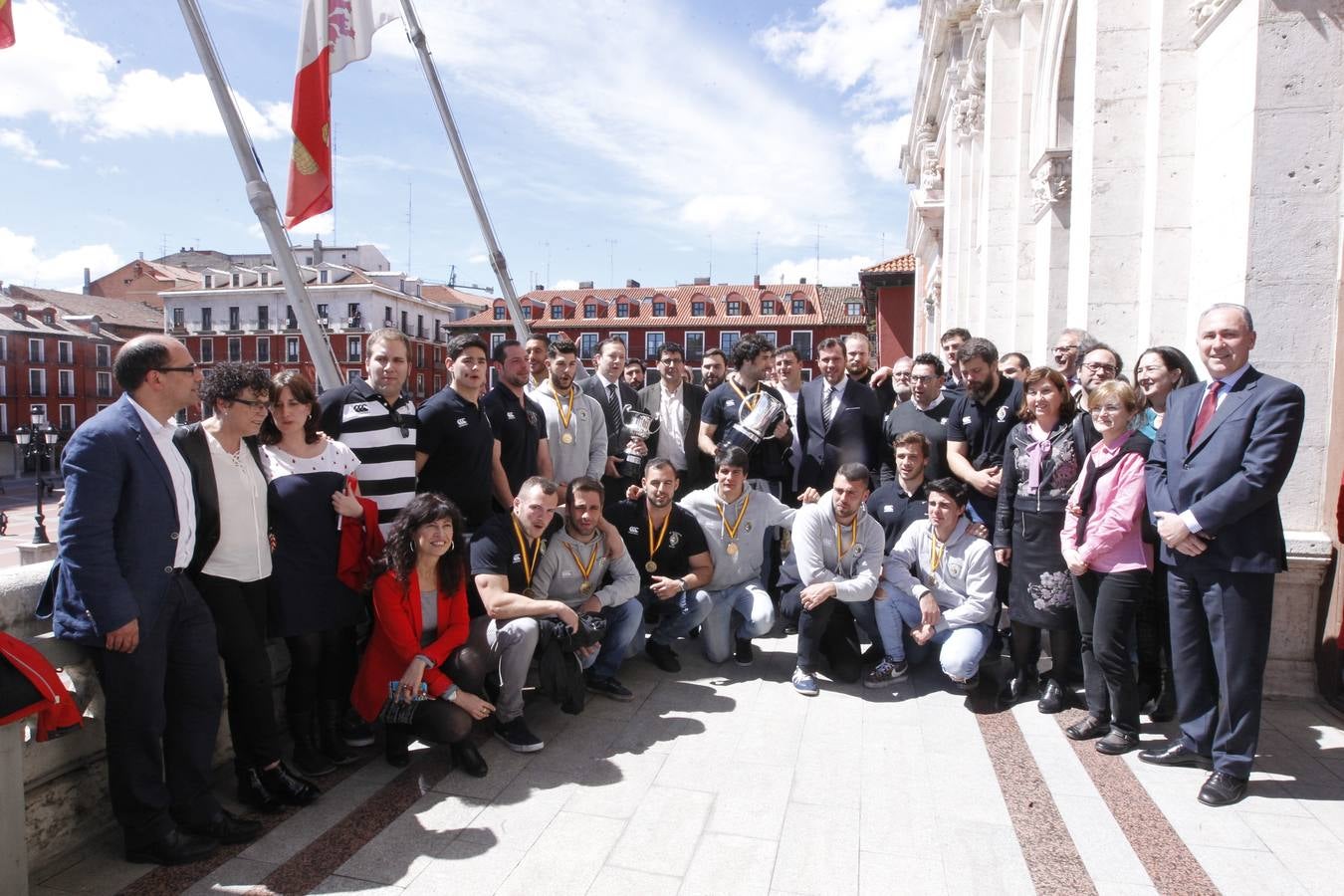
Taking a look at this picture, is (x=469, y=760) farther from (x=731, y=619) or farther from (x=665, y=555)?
(x=731, y=619)

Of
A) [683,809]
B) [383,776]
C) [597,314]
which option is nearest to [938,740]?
[683,809]

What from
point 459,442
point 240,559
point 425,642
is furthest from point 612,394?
point 240,559

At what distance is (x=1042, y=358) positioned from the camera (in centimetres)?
811

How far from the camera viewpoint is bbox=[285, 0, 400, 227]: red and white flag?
657 cm

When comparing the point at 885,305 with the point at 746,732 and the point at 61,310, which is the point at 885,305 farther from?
the point at 61,310

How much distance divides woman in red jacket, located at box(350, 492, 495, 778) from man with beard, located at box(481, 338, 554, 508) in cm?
121

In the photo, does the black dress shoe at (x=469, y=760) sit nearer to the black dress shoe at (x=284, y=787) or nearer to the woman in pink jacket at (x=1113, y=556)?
the black dress shoe at (x=284, y=787)

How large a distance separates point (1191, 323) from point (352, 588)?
512cm

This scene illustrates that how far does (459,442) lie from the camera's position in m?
4.73

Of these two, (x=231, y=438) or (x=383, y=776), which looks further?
(x=383, y=776)

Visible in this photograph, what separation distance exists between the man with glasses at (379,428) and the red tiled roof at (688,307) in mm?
53130

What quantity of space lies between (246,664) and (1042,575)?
13.0 ft

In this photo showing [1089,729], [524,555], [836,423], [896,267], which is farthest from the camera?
[896,267]

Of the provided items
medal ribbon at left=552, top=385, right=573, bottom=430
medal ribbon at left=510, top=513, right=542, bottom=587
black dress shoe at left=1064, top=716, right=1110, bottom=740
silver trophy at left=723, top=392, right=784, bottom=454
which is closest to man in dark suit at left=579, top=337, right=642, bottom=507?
medal ribbon at left=552, top=385, right=573, bottom=430
